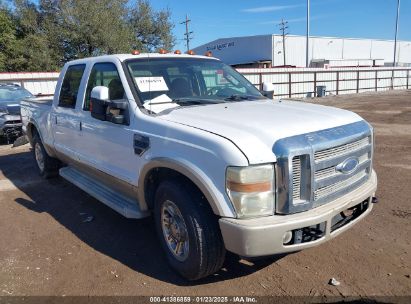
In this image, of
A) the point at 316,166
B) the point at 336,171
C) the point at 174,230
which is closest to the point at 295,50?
the point at 336,171

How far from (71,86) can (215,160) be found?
3309mm

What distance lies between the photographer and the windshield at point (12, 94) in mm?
11789

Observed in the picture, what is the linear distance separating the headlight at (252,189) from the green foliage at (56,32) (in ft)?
107

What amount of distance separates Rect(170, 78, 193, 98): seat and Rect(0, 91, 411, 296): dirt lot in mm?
1630

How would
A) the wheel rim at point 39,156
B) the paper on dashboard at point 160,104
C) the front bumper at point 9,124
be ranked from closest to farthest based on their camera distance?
the paper on dashboard at point 160,104, the wheel rim at point 39,156, the front bumper at point 9,124

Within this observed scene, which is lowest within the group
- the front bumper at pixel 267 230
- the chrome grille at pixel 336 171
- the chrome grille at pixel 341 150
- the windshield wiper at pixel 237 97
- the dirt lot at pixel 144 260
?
the dirt lot at pixel 144 260

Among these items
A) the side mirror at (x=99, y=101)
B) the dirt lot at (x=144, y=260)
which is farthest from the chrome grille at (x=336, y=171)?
the side mirror at (x=99, y=101)

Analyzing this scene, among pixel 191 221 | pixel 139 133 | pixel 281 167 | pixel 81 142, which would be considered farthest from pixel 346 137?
pixel 81 142

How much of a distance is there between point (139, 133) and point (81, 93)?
1.72 m

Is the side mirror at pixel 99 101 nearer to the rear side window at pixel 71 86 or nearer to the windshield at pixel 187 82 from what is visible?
the windshield at pixel 187 82

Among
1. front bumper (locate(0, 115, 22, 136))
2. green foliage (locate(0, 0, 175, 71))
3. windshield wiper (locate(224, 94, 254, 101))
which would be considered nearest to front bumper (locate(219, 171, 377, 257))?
windshield wiper (locate(224, 94, 254, 101))

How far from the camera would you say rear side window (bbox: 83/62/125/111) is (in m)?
4.03

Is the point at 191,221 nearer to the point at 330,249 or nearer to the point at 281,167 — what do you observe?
the point at 281,167

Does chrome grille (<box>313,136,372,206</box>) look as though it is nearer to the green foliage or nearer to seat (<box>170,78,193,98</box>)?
seat (<box>170,78,193,98</box>)
